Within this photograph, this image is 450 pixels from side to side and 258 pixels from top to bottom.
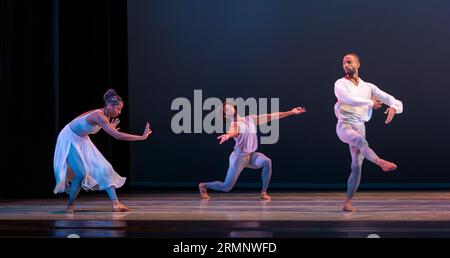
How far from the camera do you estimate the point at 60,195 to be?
8.48m

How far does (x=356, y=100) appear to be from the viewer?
19.1 ft

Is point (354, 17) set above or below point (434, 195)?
above

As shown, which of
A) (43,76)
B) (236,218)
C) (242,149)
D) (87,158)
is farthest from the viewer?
(43,76)

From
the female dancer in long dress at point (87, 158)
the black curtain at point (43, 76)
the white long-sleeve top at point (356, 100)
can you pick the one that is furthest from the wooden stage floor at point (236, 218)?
the white long-sleeve top at point (356, 100)

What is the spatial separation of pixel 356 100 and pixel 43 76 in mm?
4159

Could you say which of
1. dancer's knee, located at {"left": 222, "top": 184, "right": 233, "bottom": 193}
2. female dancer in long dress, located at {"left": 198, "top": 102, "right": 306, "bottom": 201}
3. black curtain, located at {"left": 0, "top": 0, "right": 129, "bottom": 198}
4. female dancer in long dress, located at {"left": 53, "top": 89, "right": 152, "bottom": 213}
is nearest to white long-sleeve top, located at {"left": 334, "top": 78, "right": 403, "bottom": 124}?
female dancer in long dress, located at {"left": 198, "top": 102, "right": 306, "bottom": 201}

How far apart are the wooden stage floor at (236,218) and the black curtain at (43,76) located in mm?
627

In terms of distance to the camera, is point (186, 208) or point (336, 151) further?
point (336, 151)

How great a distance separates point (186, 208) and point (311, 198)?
1.79m

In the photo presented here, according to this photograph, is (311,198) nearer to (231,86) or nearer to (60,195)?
(231,86)

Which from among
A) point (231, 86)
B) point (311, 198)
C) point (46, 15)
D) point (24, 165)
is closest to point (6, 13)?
point (46, 15)

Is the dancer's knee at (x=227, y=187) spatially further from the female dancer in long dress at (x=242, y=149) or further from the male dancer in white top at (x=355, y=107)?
the male dancer in white top at (x=355, y=107)

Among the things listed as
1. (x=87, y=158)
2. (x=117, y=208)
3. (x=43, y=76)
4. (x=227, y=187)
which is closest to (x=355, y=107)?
(x=227, y=187)

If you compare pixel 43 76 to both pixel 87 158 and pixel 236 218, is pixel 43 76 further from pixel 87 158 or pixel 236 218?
pixel 236 218
